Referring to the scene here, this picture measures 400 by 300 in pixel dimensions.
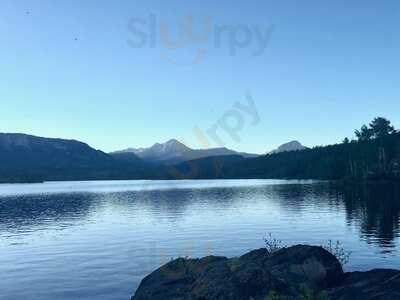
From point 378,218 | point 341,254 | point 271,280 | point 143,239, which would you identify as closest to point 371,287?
point 271,280

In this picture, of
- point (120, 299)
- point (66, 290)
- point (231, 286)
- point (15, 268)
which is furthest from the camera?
point (15, 268)

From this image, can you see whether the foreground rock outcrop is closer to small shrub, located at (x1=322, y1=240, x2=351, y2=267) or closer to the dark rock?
the dark rock

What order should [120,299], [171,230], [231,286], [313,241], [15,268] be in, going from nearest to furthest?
[231,286], [120,299], [15,268], [313,241], [171,230]

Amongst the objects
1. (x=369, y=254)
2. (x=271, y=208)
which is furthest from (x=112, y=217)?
(x=369, y=254)

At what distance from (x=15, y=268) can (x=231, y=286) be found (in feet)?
120

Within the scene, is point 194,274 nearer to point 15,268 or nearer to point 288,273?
point 288,273

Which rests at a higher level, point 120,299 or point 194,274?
point 194,274

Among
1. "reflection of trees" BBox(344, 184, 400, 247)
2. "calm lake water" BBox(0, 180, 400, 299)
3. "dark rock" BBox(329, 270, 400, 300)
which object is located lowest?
"calm lake water" BBox(0, 180, 400, 299)

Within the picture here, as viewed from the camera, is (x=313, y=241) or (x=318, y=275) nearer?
(x=318, y=275)

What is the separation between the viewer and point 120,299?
124 feet

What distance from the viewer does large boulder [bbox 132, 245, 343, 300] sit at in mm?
25547

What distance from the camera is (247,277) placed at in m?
25.9

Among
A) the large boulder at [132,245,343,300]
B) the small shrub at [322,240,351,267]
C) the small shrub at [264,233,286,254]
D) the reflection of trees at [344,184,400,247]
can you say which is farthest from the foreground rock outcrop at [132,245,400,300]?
the reflection of trees at [344,184,400,247]

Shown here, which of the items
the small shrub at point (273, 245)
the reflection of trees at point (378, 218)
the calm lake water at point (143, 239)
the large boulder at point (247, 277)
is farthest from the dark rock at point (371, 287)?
the reflection of trees at point (378, 218)
